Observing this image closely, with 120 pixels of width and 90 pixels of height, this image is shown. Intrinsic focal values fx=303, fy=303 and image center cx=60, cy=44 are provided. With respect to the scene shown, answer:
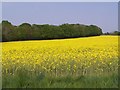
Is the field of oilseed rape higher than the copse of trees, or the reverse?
the copse of trees

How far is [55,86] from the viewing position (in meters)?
5.94

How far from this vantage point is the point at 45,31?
27031 millimetres

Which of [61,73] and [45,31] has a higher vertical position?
[45,31]

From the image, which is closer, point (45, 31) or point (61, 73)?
point (61, 73)

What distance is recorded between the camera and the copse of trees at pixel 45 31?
77.2 ft

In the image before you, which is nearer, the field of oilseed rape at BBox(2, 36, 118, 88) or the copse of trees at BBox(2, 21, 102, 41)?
the field of oilseed rape at BBox(2, 36, 118, 88)

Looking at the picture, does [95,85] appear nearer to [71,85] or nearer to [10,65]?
[71,85]

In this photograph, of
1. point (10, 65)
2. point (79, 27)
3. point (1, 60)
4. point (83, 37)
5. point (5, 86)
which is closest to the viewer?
point (5, 86)

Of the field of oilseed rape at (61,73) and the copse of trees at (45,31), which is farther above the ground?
the copse of trees at (45,31)

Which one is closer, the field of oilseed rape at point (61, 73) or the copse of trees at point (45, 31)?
the field of oilseed rape at point (61, 73)

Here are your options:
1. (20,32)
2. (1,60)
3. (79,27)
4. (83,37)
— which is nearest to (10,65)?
(1,60)

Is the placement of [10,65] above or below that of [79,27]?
below

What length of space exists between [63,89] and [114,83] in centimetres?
118

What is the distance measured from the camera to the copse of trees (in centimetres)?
2355
